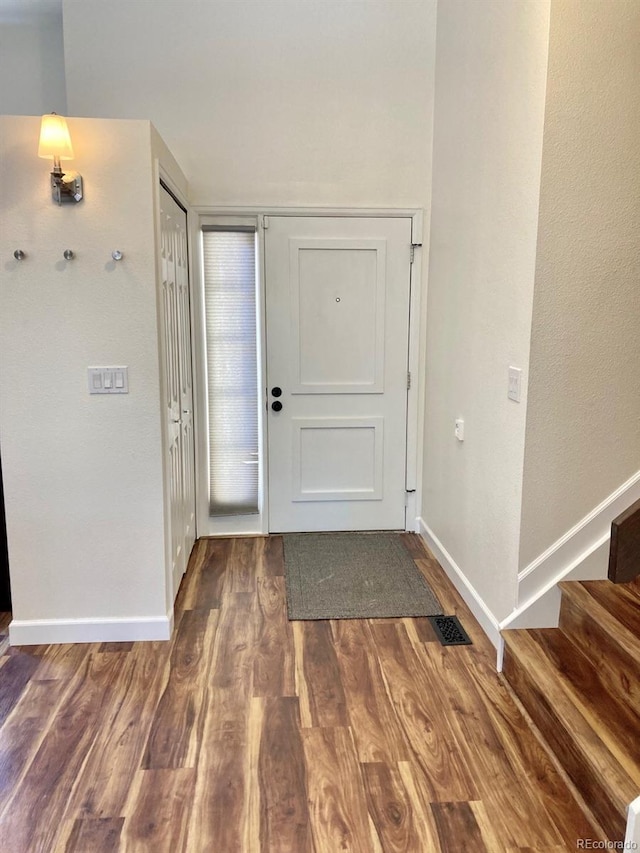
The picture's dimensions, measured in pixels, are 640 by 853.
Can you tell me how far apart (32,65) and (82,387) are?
8.04 ft

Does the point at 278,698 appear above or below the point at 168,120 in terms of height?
below

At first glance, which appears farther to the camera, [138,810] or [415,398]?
[415,398]

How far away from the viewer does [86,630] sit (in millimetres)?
2598

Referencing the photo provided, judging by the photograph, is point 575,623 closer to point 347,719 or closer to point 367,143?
point 347,719

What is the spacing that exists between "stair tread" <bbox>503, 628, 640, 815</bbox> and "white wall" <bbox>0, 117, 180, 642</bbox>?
155 cm

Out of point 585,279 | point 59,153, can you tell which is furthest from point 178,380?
point 585,279

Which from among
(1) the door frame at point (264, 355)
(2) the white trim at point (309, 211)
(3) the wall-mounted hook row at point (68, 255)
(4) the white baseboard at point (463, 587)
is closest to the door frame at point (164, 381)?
(3) the wall-mounted hook row at point (68, 255)

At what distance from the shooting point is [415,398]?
3791 millimetres

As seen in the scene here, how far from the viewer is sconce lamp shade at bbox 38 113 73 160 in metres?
2.12

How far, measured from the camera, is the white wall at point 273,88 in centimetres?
330

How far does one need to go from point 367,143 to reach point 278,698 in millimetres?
3004

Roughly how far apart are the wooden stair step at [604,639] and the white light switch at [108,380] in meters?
1.92

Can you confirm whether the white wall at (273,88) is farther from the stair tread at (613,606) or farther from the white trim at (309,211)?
the stair tread at (613,606)

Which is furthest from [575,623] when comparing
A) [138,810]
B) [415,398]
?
[415,398]
